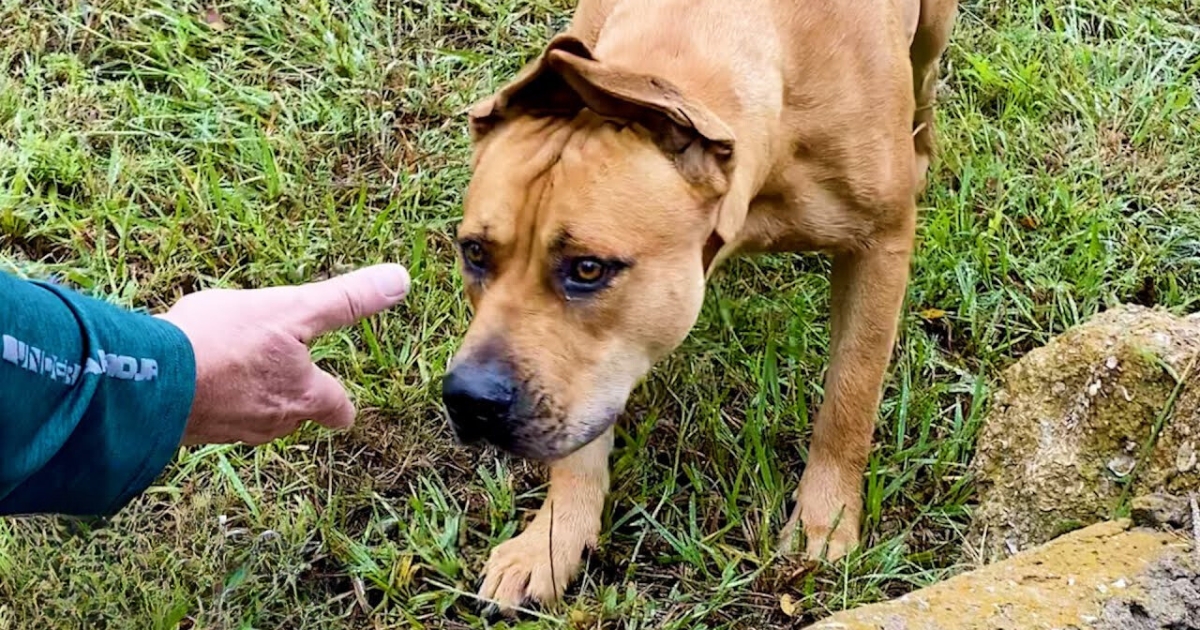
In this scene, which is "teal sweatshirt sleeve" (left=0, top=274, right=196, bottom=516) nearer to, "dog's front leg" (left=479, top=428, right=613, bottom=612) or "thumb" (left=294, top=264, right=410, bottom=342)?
"thumb" (left=294, top=264, right=410, bottom=342)

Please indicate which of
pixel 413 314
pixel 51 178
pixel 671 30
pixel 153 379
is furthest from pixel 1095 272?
pixel 51 178

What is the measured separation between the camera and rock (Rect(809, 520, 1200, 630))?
224 centimetres

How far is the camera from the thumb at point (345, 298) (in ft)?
8.59

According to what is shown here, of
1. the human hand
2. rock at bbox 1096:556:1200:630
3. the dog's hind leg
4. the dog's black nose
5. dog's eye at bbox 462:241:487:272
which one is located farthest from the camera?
the dog's hind leg

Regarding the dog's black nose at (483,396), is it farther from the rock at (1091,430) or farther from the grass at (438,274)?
the rock at (1091,430)

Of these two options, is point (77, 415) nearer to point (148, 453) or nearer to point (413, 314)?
point (148, 453)

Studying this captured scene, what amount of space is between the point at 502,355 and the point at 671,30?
87cm

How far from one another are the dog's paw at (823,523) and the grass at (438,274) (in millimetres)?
64

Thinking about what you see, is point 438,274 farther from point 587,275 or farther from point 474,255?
point 587,275

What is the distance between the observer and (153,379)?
2336mm

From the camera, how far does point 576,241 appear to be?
2.64m

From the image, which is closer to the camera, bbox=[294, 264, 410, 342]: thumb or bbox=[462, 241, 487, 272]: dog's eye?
bbox=[294, 264, 410, 342]: thumb

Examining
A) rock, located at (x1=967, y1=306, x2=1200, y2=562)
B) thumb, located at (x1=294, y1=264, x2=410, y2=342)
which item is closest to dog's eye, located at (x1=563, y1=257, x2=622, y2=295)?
thumb, located at (x1=294, y1=264, x2=410, y2=342)

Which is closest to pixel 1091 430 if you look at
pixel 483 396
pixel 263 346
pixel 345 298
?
pixel 483 396
